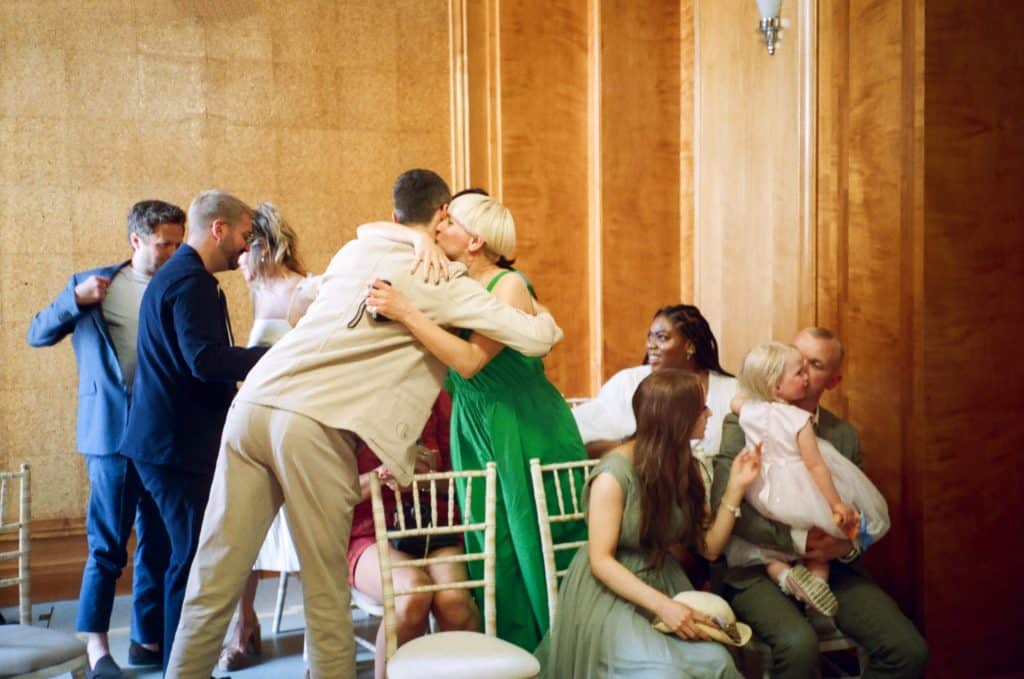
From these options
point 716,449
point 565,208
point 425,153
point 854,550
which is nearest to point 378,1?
point 425,153

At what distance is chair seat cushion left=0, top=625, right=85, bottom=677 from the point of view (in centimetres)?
242

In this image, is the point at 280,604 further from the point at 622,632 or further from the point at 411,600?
the point at 622,632

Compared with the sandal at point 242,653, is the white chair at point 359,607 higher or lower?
higher

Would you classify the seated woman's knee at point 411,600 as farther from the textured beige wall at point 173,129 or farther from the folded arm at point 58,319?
the textured beige wall at point 173,129

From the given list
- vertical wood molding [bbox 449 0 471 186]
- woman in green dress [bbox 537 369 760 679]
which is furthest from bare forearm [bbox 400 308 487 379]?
vertical wood molding [bbox 449 0 471 186]


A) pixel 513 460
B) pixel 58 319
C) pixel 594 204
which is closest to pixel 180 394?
pixel 58 319

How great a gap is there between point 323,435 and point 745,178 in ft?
6.97

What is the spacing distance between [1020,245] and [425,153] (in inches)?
115

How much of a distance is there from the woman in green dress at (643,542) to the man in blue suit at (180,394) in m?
1.19

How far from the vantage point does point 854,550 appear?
286 centimetres

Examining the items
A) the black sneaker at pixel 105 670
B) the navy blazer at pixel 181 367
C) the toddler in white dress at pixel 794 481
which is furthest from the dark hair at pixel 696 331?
Result: the black sneaker at pixel 105 670

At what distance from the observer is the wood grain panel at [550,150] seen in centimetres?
494

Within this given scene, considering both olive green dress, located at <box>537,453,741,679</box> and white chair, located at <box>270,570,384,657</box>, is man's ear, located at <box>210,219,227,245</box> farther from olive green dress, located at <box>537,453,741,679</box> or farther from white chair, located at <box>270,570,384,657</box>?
olive green dress, located at <box>537,453,741,679</box>

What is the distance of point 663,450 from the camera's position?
2646mm
